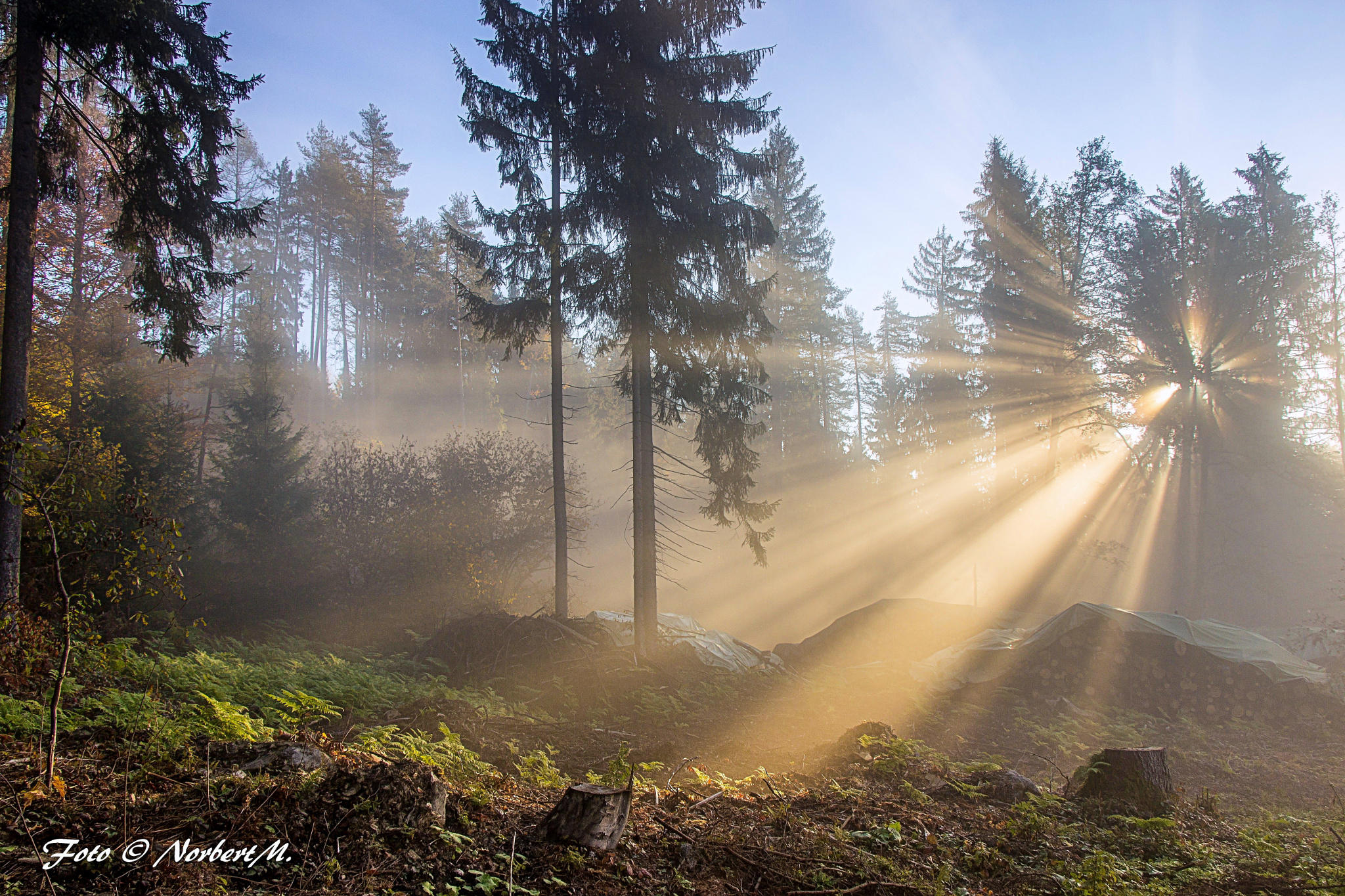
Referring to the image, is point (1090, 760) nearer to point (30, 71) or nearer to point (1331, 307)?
point (30, 71)

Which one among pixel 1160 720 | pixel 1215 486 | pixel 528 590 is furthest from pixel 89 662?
pixel 1215 486

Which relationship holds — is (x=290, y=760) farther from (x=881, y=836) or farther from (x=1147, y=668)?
(x=1147, y=668)

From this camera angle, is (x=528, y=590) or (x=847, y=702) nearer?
(x=847, y=702)

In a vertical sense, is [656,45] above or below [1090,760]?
above

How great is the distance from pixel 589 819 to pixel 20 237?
9684 mm

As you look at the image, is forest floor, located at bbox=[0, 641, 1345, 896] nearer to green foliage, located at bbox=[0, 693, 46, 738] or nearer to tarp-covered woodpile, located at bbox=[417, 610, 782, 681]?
green foliage, located at bbox=[0, 693, 46, 738]

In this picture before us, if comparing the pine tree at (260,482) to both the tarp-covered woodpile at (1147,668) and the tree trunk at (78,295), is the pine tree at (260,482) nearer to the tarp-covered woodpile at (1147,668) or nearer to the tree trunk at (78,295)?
the tree trunk at (78,295)

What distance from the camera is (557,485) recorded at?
14.0 metres

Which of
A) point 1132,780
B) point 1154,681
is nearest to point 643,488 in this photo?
point 1132,780

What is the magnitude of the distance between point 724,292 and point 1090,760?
9.18 meters

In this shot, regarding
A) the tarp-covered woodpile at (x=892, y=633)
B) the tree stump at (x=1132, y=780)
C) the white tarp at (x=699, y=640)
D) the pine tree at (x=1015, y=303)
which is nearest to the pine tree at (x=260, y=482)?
the white tarp at (x=699, y=640)

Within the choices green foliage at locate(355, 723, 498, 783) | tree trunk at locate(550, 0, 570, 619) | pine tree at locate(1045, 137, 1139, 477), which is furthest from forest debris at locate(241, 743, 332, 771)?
pine tree at locate(1045, 137, 1139, 477)

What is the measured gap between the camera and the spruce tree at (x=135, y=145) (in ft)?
24.5

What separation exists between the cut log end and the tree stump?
486 cm
